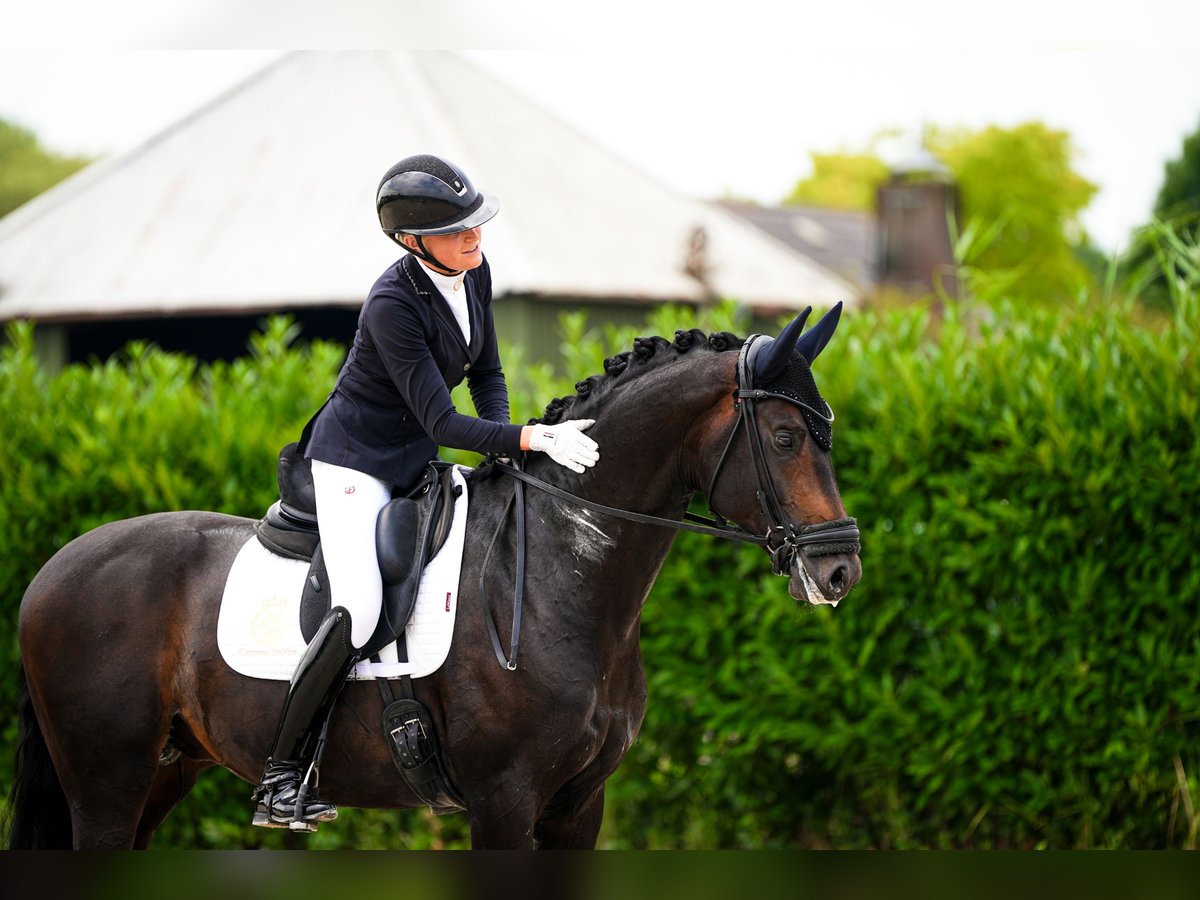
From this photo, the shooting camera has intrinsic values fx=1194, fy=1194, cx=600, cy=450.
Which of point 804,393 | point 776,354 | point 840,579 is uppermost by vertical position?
point 776,354

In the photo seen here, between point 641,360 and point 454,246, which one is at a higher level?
point 454,246

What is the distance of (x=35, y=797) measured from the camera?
4.28m

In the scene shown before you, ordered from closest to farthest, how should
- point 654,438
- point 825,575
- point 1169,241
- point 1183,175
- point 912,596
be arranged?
point 825,575
point 654,438
point 912,596
point 1169,241
point 1183,175

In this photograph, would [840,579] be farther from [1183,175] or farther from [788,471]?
[1183,175]

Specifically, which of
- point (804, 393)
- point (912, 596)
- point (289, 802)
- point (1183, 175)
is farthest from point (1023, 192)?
point (289, 802)

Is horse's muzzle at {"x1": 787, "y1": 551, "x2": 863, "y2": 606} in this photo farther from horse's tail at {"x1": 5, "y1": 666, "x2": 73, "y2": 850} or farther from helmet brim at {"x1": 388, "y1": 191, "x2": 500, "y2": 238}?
horse's tail at {"x1": 5, "y1": 666, "x2": 73, "y2": 850}

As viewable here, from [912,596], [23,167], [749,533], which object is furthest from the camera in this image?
[23,167]

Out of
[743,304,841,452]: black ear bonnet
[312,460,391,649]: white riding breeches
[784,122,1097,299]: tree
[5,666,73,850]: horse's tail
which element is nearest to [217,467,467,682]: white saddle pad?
[312,460,391,649]: white riding breeches

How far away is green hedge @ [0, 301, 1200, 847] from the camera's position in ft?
19.4

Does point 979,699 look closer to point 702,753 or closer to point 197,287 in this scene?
point 702,753

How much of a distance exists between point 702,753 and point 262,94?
12.6m

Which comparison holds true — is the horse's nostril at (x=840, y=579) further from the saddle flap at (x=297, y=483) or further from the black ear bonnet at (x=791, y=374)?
the saddle flap at (x=297, y=483)

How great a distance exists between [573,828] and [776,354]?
170 centimetres

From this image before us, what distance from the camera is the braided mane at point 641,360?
374cm
